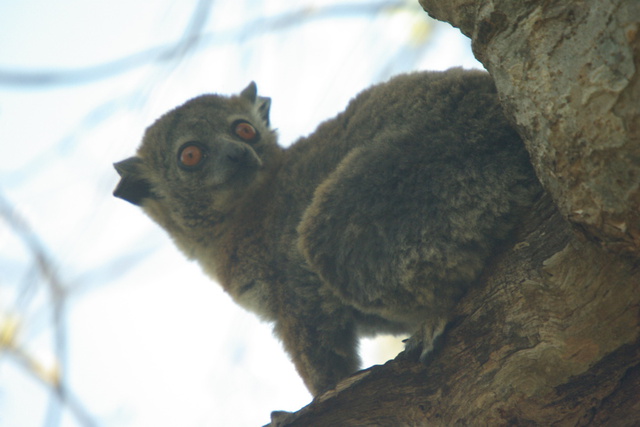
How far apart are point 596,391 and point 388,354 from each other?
7.01m

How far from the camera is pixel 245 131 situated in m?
6.32

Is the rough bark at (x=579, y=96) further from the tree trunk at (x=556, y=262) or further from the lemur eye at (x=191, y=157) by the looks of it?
the lemur eye at (x=191, y=157)

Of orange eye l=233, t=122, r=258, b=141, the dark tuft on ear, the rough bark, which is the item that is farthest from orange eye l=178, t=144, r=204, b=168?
the rough bark

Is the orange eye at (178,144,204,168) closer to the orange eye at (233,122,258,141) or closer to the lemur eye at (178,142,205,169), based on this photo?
the lemur eye at (178,142,205,169)

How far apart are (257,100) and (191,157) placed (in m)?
1.36

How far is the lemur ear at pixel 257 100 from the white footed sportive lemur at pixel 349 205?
0.56m

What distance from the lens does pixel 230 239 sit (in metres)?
5.66

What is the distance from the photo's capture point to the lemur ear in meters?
6.93

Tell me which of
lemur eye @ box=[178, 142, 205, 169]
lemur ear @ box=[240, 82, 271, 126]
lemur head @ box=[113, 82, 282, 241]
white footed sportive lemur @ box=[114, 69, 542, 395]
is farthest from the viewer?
lemur ear @ box=[240, 82, 271, 126]

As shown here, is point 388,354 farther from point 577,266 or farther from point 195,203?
point 577,266

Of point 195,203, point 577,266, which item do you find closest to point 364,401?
point 577,266

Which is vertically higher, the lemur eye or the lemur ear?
the lemur ear

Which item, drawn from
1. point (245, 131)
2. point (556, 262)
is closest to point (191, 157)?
point (245, 131)

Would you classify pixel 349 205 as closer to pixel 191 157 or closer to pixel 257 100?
pixel 191 157
